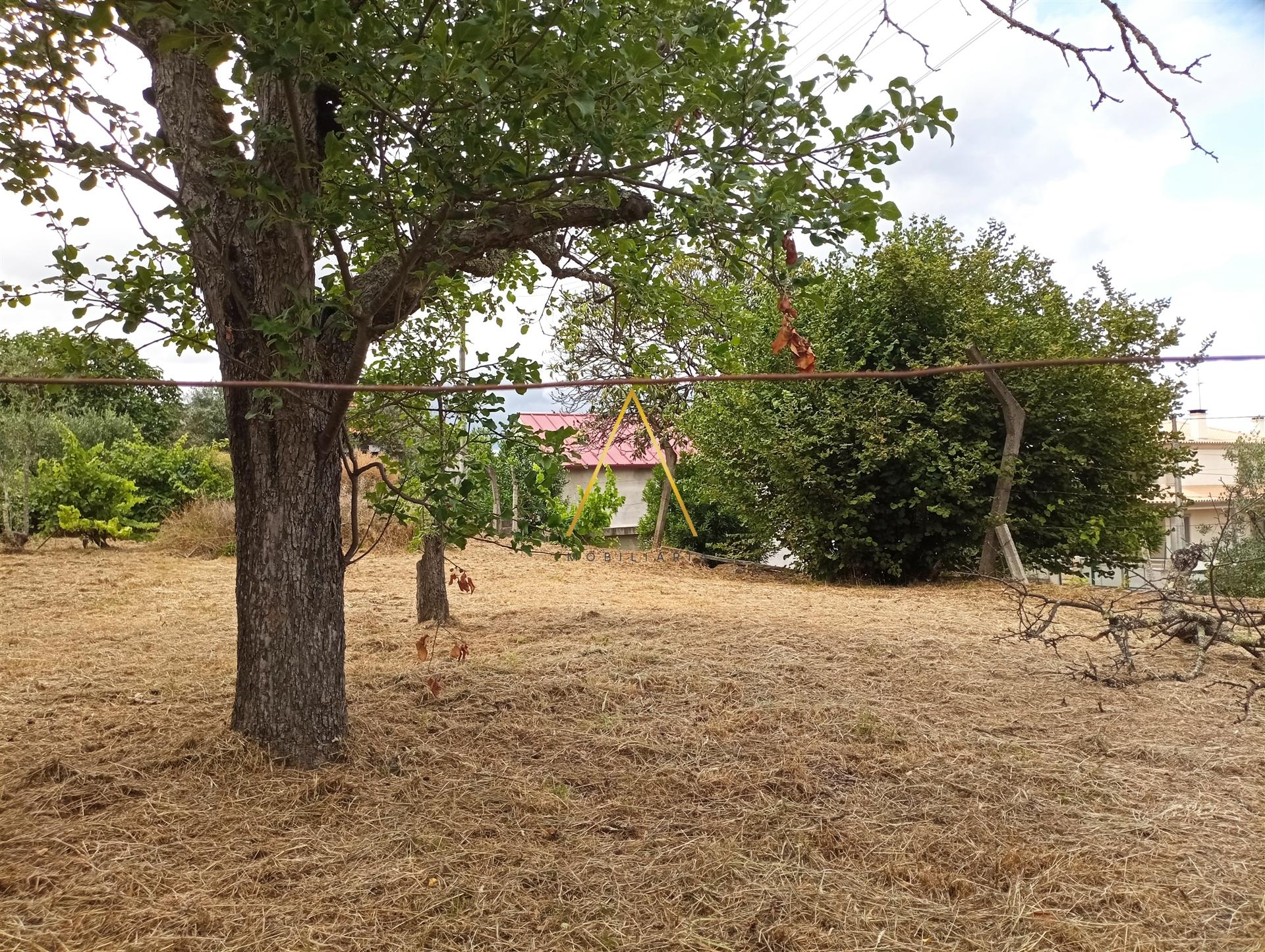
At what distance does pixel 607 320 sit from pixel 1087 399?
646cm

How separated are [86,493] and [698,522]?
8.91 metres

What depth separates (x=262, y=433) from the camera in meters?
3.38

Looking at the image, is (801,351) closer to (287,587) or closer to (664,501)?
(287,587)

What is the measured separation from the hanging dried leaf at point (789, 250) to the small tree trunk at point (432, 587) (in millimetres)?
4183

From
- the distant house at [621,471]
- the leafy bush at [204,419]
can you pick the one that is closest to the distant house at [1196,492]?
the distant house at [621,471]

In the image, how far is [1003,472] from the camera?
9391 millimetres

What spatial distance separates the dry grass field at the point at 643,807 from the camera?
2.34 metres

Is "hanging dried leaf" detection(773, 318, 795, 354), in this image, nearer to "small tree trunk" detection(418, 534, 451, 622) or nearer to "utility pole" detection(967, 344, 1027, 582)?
"small tree trunk" detection(418, 534, 451, 622)

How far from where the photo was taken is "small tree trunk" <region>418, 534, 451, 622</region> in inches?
247

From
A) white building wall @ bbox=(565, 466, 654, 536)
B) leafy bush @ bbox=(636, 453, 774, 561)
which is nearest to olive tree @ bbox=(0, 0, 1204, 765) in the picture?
leafy bush @ bbox=(636, 453, 774, 561)

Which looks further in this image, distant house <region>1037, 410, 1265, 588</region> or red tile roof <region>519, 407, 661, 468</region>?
red tile roof <region>519, 407, 661, 468</region>

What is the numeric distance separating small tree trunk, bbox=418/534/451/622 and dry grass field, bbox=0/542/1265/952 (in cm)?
76

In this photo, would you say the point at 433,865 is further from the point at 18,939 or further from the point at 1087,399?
the point at 1087,399

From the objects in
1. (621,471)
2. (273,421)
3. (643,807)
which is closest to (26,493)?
(273,421)
